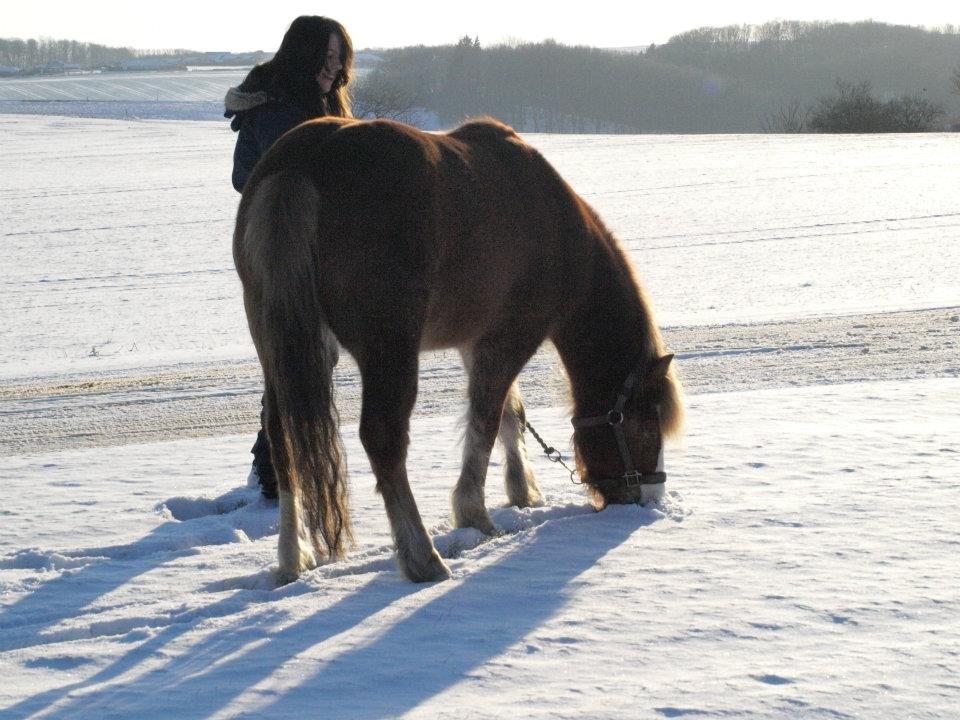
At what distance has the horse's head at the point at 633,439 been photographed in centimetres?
429

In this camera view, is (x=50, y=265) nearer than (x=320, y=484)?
No

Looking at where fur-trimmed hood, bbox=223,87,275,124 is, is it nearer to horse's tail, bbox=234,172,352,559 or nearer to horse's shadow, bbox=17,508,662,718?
horse's tail, bbox=234,172,352,559

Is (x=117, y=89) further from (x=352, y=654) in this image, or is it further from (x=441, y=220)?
(x=352, y=654)

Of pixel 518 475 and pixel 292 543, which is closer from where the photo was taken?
pixel 292 543

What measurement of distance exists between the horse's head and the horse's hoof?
41.0 inches

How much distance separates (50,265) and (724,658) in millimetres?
12017

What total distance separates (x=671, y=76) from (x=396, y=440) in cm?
8620

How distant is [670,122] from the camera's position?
249ft

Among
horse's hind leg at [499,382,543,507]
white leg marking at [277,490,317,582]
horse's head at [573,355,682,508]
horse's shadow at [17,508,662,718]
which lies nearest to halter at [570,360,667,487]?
horse's head at [573,355,682,508]

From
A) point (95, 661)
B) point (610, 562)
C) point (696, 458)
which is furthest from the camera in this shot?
point (696, 458)

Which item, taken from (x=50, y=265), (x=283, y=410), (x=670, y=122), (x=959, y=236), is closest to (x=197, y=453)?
(x=283, y=410)

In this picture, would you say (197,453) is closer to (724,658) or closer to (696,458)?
(696,458)

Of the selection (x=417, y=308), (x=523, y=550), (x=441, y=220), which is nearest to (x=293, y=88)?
(x=441, y=220)

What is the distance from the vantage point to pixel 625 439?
4309 millimetres
